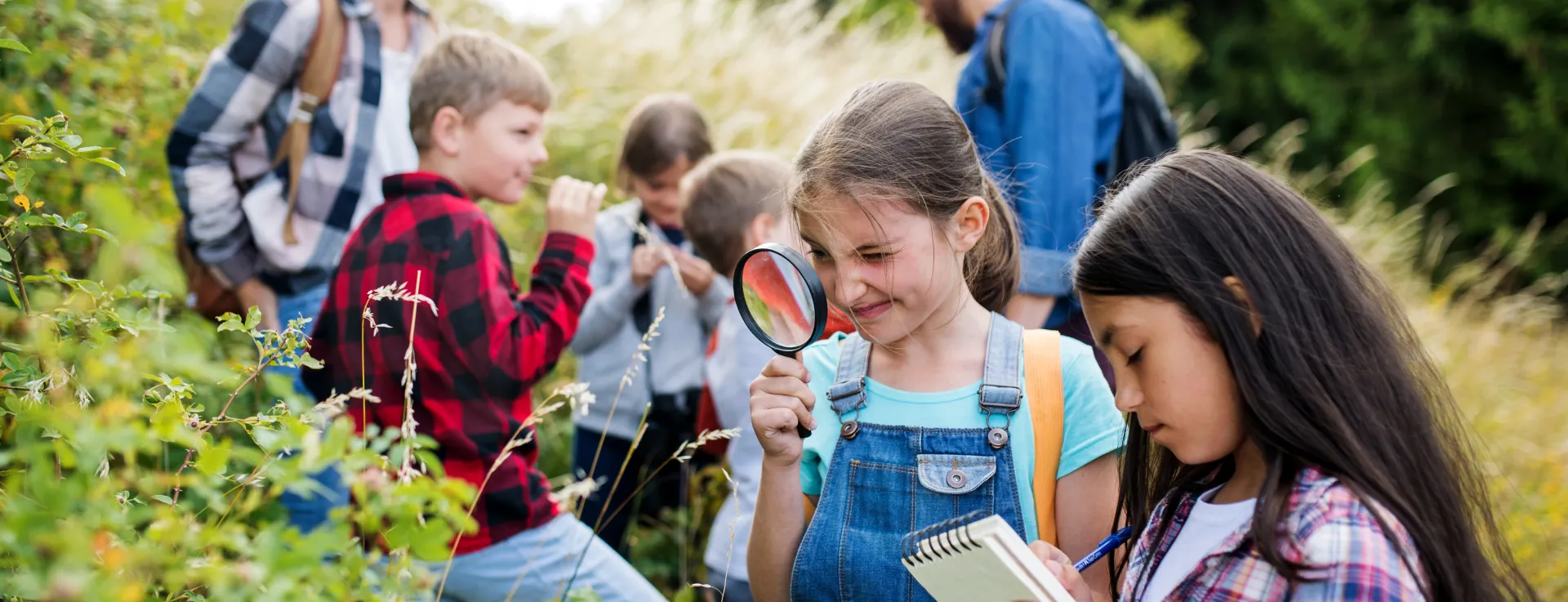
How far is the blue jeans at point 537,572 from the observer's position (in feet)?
8.14

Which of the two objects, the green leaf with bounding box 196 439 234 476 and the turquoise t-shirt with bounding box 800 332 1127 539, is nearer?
the green leaf with bounding box 196 439 234 476

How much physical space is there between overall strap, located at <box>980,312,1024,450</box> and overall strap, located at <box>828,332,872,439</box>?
0.23 m

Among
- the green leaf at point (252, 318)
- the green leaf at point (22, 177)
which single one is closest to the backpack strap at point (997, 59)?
the green leaf at point (252, 318)

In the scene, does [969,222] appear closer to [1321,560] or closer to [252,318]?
[1321,560]

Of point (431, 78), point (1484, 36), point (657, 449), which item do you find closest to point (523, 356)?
point (431, 78)

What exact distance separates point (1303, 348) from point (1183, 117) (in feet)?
22.3

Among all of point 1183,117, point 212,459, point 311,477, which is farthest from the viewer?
point 1183,117

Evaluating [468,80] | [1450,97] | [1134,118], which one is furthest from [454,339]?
[1450,97]

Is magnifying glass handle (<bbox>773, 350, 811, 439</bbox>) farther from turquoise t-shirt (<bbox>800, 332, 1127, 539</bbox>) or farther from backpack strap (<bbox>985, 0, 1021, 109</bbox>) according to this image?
backpack strap (<bbox>985, 0, 1021, 109</bbox>)

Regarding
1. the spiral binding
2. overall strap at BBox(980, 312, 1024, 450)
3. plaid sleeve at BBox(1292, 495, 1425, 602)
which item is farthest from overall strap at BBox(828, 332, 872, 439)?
plaid sleeve at BBox(1292, 495, 1425, 602)

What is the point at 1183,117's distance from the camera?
7922 mm

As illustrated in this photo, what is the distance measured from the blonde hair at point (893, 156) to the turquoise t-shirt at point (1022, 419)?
0.33 meters

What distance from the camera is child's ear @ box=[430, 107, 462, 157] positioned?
283 cm

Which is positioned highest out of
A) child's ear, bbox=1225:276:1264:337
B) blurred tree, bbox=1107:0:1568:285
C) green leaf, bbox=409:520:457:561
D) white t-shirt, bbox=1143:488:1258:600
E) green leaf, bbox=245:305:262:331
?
green leaf, bbox=245:305:262:331
